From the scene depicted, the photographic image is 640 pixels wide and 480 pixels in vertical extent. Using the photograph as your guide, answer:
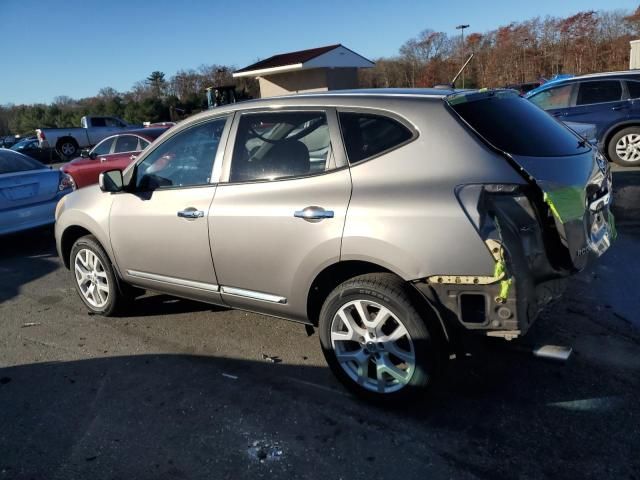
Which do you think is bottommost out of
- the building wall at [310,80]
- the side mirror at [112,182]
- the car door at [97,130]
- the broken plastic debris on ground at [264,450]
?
the broken plastic debris on ground at [264,450]

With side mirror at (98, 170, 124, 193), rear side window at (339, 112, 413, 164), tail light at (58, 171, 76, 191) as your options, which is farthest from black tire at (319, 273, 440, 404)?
tail light at (58, 171, 76, 191)

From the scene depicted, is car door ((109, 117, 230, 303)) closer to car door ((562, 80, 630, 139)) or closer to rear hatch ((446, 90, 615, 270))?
rear hatch ((446, 90, 615, 270))

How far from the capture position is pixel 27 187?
719 cm

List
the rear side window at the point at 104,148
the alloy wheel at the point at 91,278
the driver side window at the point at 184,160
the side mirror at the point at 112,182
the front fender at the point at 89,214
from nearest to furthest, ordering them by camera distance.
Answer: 1. the driver side window at the point at 184,160
2. the side mirror at the point at 112,182
3. the front fender at the point at 89,214
4. the alloy wheel at the point at 91,278
5. the rear side window at the point at 104,148

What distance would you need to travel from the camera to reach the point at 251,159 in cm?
355

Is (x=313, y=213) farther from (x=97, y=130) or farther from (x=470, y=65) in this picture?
(x=470, y=65)

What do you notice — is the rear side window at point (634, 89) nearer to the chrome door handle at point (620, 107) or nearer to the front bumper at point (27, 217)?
the chrome door handle at point (620, 107)

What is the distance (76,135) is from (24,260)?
23.9 meters

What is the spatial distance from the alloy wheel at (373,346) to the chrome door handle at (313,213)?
528 millimetres

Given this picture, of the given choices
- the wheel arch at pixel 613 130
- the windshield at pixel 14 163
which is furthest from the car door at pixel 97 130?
the wheel arch at pixel 613 130

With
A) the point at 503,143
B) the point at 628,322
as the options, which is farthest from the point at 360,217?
the point at 628,322

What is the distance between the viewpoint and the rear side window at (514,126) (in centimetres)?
288

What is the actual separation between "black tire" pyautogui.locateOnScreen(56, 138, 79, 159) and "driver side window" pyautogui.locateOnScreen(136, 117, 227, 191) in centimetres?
2678

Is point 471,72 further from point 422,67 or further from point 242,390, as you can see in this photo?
point 242,390
